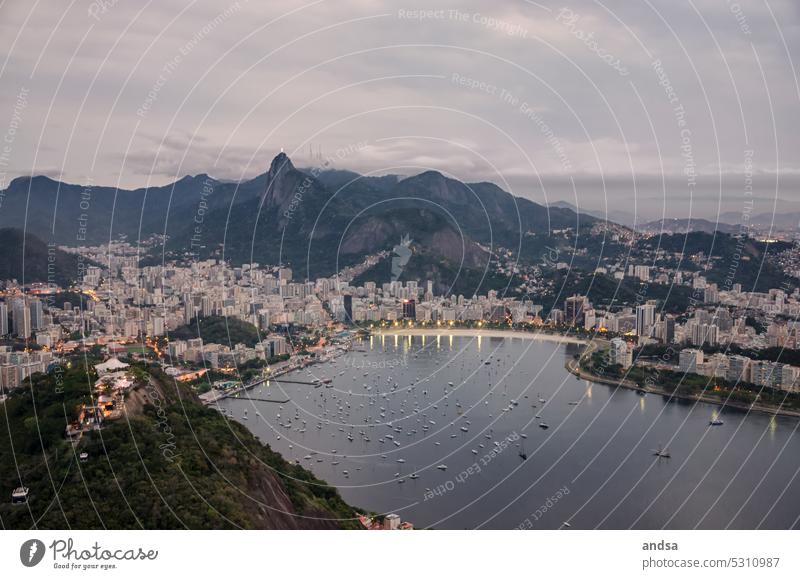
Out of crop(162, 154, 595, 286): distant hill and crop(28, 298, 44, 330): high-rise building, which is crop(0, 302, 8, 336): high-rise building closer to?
crop(28, 298, 44, 330): high-rise building

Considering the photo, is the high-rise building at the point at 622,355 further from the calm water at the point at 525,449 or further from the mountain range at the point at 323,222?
the mountain range at the point at 323,222

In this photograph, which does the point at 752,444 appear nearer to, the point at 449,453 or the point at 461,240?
the point at 449,453

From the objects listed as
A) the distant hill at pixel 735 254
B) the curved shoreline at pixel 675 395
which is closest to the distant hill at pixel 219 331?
the curved shoreline at pixel 675 395

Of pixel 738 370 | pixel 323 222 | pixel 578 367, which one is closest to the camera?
pixel 738 370

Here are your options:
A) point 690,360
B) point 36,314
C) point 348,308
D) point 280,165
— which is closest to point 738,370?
point 690,360

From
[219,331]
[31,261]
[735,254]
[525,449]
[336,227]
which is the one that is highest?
[336,227]

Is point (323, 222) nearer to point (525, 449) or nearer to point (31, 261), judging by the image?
point (31, 261)

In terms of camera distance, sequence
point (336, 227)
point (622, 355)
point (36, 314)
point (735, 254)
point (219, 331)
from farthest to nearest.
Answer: point (336, 227) → point (735, 254) → point (219, 331) → point (622, 355) → point (36, 314)
